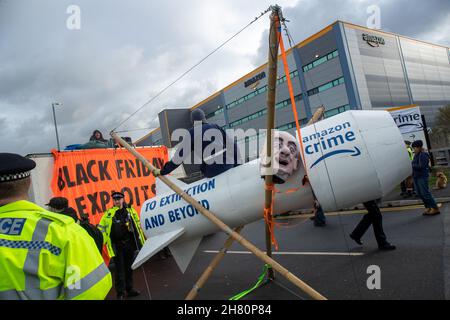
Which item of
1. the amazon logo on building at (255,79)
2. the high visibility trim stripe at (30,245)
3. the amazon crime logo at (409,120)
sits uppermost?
the amazon logo on building at (255,79)

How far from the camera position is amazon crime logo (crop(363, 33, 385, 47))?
106ft

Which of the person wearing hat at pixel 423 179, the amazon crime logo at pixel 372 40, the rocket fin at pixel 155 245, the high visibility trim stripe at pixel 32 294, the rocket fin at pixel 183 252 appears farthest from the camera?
the amazon crime logo at pixel 372 40

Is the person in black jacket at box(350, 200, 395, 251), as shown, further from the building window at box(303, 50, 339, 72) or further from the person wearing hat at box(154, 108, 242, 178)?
the building window at box(303, 50, 339, 72)

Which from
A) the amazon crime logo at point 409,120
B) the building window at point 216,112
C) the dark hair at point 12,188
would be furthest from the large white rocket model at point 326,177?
the building window at point 216,112

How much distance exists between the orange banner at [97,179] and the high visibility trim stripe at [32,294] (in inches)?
231

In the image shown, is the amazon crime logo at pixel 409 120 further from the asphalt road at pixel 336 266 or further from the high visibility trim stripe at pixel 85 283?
the high visibility trim stripe at pixel 85 283

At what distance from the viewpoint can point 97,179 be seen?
776cm

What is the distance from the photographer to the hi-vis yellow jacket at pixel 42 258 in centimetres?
142

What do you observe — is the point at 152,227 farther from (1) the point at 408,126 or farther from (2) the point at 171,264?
(1) the point at 408,126

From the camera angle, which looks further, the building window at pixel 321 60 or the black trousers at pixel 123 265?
the building window at pixel 321 60

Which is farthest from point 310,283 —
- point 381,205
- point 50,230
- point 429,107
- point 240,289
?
point 429,107

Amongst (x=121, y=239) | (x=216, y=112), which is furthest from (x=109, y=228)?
(x=216, y=112)

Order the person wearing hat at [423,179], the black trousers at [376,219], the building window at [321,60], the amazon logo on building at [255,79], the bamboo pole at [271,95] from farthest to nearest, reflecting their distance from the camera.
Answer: the amazon logo on building at [255,79]
the building window at [321,60]
the person wearing hat at [423,179]
the black trousers at [376,219]
the bamboo pole at [271,95]

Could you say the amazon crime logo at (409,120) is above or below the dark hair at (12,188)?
above
